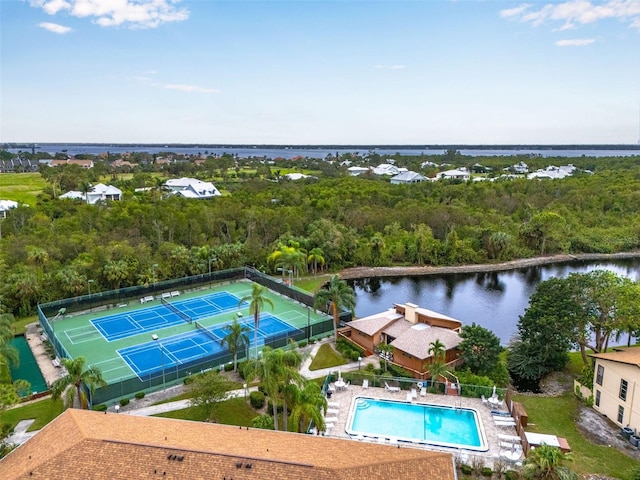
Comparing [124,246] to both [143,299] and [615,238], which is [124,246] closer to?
[143,299]

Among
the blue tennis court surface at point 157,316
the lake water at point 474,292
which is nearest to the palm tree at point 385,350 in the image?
the lake water at point 474,292

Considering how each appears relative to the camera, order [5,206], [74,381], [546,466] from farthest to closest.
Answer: [5,206], [74,381], [546,466]

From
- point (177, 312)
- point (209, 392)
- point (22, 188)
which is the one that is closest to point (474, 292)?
point (177, 312)

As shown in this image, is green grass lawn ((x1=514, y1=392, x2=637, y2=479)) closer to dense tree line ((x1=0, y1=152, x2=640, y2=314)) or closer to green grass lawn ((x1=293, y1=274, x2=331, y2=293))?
green grass lawn ((x1=293, y1=274, x2=331, y2=293))

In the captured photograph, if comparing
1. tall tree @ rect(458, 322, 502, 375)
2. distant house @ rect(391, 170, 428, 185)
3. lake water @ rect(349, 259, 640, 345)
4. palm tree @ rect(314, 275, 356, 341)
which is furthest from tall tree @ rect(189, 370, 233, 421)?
distant house @ rect(391, 170, 428, 185)

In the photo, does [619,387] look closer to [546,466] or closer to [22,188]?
[546,466]

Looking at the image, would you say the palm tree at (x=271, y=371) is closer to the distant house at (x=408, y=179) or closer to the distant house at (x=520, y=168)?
the distant house at (x=408, y=179)

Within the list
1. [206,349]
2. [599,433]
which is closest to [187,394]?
[206,349]
